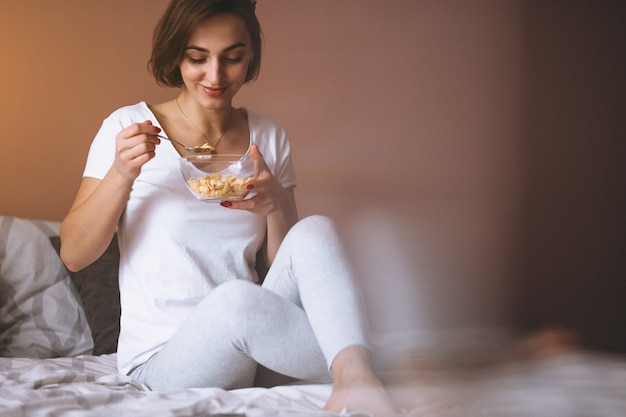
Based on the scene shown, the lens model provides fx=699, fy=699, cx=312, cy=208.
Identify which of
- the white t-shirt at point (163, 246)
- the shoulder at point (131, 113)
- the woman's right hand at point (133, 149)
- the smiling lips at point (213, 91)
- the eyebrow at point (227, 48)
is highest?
the eyebrow at point (227, 48)

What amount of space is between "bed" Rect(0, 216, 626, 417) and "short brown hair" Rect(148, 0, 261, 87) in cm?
44

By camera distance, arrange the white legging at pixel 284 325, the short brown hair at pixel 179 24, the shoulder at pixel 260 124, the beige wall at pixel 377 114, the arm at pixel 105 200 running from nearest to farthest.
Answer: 1. the white legging at pixel 284 325
2. the arm at pixel 105 200
3. the short brown hair at pixel 179 24
4. the shoulder at pixel 260 124
5. the beige wall at pixel 377 114

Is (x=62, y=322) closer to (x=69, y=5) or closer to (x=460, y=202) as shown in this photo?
(x=69, y=5)

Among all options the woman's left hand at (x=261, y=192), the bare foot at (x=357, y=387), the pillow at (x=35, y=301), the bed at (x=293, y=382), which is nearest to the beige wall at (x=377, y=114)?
the pillow at (x=35, y=301)

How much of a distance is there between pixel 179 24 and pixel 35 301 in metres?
0.54

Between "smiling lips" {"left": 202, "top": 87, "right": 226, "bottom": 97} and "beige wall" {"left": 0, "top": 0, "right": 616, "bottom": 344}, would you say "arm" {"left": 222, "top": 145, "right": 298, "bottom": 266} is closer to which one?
"smiling lips" {"left": 202, "top": 87, "right": 226, "bottom": 97}

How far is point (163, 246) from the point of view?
0.97m

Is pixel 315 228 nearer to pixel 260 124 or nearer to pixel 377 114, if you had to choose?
pixel 260 124

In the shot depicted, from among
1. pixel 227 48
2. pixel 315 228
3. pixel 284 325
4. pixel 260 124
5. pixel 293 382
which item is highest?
pixel 227 48

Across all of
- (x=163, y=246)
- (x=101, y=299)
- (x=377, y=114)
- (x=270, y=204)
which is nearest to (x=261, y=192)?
(x=270, y=204)

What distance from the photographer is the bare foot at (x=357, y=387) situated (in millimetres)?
694

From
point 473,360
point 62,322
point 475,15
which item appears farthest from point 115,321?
point 475,15

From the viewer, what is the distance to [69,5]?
1.47 m

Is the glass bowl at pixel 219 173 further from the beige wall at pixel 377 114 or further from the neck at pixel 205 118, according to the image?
the beige wall at pixel 377 114
